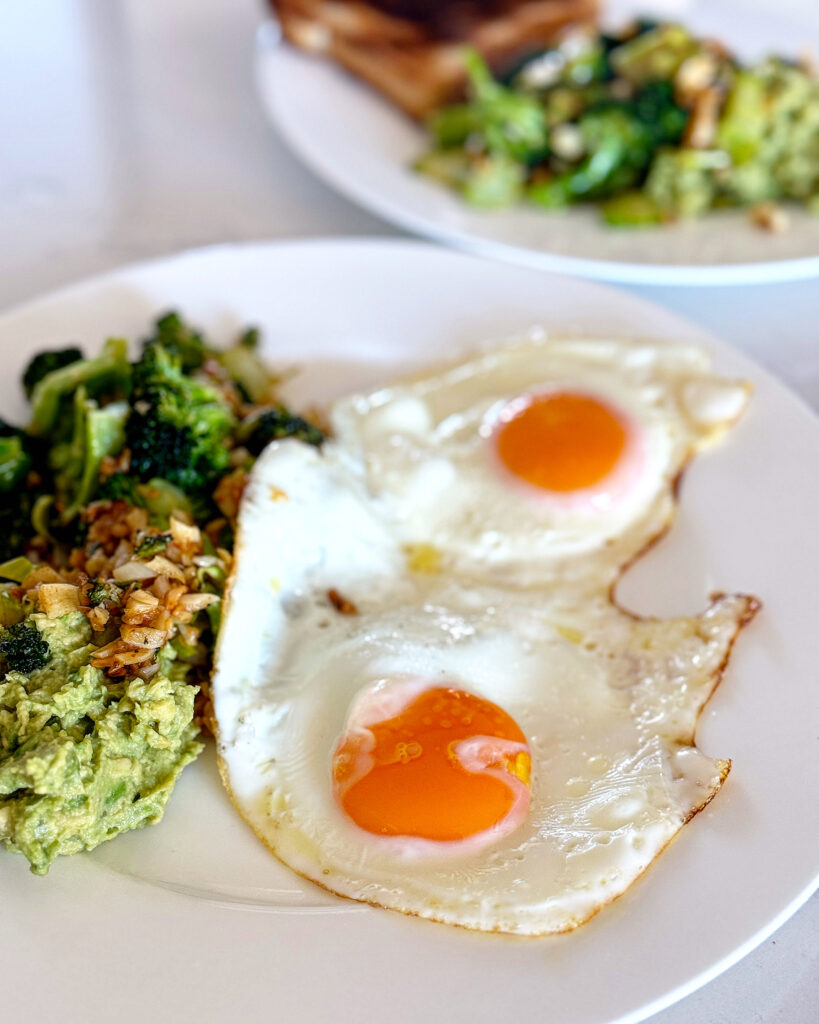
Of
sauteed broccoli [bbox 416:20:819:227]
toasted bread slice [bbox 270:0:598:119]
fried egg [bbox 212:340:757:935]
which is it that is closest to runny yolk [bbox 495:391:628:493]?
fried egg [bbox 212:340:757:935]

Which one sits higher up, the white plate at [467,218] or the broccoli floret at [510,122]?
the broccoli floret at [510,122]

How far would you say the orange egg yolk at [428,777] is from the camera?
201 centimetres

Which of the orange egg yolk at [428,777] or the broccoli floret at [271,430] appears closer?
the orange egg yolk at [428,777]

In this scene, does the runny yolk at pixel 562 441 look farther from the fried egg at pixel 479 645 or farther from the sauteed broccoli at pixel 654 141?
the sauteed broccoli at pixel 654 141

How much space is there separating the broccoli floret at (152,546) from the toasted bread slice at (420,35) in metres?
2.97

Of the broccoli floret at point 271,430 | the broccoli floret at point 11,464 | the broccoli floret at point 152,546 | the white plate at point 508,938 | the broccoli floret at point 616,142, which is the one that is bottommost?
the white plate at point 508,938

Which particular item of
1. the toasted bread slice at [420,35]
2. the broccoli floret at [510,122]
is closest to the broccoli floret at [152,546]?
the broccoli floret at [510,122]

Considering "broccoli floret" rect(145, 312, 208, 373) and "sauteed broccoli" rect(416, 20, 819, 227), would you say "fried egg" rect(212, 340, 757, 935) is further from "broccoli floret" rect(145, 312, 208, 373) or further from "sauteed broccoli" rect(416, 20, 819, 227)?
"sauteed broccoli" rect(416, 20, 819, 227)

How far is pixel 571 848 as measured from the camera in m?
1.97

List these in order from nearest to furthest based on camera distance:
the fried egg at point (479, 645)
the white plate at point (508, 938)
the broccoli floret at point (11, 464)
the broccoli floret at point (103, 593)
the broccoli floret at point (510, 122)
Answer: the white plate at point (508, 938) < the fried egg at point (479, 645) < the broccoli floret at point (103, 593) < the broccoli floret at point (11, 464) < the broccoli floret at point (510, 122)

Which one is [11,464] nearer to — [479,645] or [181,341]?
[181,341]

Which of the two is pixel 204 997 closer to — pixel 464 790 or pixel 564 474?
pixel 464 790

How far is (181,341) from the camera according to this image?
10.1ft

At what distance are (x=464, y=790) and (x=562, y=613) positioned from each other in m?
0.66
